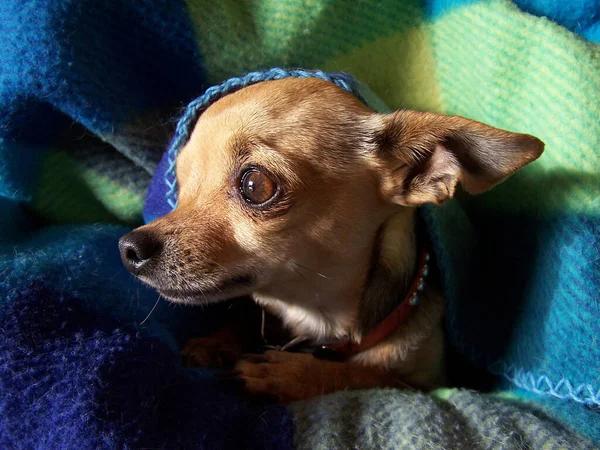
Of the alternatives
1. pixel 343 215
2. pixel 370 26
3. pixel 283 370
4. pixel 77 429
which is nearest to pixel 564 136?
pixel 343 215

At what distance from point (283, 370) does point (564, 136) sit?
963 mm

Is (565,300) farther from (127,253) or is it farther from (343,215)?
(127,253)

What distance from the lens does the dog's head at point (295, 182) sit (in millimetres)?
1177

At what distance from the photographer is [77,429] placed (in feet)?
3.13

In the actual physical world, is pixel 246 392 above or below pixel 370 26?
below

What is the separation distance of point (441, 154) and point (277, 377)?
0.70 metres

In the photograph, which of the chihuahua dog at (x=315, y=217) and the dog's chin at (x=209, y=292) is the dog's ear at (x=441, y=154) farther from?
the dog's chin at (x=209, y=292)

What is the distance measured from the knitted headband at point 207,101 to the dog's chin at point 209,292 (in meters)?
0.34

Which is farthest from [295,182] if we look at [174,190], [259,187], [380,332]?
[380,332]

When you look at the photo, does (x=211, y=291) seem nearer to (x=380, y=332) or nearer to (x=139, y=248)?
(x=139, y=248)

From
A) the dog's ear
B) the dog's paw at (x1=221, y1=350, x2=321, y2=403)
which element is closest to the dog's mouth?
the dog's paw at (x1=221, y1=350, x2=321, y2=403)

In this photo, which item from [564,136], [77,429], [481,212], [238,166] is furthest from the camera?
[481,212]

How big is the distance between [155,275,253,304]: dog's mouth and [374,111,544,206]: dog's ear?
1.44 feet

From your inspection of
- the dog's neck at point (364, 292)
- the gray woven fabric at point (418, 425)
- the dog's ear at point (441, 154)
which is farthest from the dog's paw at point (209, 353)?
the dog's ear at point (441, 154)
